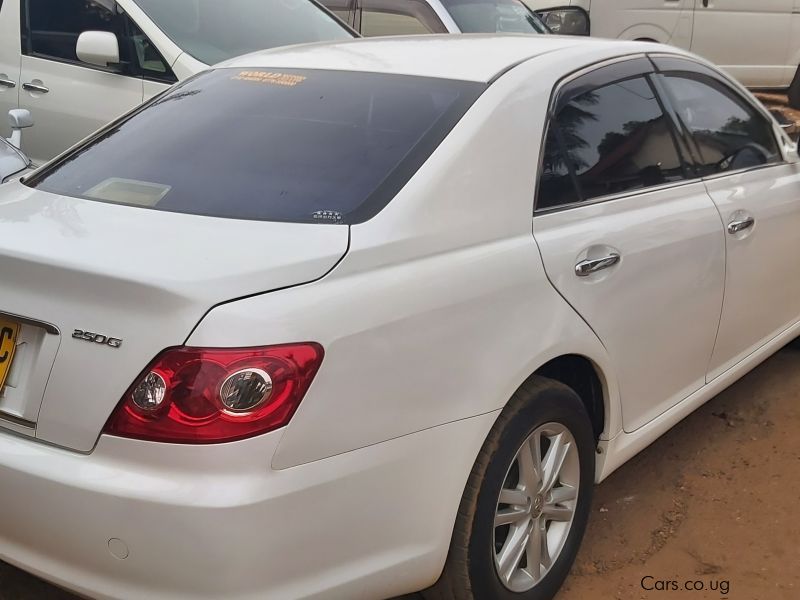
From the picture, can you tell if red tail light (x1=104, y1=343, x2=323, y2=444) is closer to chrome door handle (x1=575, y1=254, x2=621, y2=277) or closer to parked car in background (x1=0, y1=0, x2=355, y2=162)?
chrome door handle (x1=575, y1=254, x2=621, y2=277)

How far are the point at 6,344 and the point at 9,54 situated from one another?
13.4 feet

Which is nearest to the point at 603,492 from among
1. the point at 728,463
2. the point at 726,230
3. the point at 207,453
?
the point at 728,463

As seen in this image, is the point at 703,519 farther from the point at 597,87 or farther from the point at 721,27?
the point at 721,27

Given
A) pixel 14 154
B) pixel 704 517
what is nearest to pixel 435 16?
pixel 14 154

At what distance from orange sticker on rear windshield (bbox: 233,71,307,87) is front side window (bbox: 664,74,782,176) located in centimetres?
134

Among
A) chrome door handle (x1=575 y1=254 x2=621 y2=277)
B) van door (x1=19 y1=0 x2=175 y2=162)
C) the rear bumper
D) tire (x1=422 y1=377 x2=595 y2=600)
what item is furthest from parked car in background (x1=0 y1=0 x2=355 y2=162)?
the rear bumper

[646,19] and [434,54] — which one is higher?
[434,54]

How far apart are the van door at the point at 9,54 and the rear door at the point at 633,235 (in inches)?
156

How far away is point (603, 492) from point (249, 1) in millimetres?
3652

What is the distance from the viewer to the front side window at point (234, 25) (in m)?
5.11

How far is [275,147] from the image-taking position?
2.56m

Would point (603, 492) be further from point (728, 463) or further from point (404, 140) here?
point (404, 140)

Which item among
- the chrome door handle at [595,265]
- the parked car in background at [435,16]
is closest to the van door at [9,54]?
the parked car in background at [435,16]

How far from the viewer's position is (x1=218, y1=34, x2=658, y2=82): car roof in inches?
108
